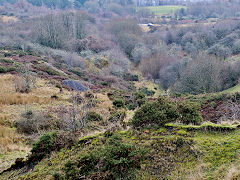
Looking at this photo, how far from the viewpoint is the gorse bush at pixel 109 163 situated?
3627 millimetres

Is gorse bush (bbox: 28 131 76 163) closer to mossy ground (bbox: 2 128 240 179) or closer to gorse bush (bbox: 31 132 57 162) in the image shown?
gorse bush (bbox: 31 132 57 162)

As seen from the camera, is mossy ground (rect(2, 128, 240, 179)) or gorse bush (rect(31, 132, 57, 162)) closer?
mossy ground (rect(2, 128, 240, 179))

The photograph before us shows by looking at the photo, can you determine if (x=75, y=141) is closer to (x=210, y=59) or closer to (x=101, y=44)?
(x=210, y=59)

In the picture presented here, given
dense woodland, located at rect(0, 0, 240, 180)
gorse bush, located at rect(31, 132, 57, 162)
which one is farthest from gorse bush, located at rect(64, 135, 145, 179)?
gorse bush, located at rect(31, 132, 57, 162)

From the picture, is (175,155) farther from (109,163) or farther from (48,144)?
(48,144)

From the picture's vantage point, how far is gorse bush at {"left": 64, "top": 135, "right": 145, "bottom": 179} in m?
3.63

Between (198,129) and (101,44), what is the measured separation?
45526mm

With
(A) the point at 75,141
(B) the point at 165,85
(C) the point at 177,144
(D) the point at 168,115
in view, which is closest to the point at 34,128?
(A) the point at 75,141

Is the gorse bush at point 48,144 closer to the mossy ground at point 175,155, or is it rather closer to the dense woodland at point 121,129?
the dense woodland at point 121,129

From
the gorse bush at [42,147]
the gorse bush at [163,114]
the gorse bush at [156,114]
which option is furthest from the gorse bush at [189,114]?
the gorse bush at [42,147]

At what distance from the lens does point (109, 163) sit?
3.74m

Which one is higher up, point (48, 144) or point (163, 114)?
point (163, 114)

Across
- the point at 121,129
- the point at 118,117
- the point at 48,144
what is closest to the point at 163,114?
the point at 121,129

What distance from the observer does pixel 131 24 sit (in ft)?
200
